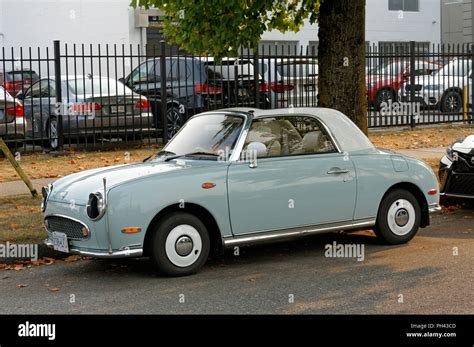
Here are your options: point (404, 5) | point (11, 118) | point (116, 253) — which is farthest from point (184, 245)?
point (404, 5)

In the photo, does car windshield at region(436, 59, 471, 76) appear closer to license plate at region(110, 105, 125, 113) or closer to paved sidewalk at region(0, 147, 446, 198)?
paved sidewalk at region(0, 147, 446, 198)

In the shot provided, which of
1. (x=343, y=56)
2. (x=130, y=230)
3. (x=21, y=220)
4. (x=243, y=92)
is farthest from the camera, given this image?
(x=243, y=92)

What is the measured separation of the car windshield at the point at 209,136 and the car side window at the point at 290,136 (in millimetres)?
175

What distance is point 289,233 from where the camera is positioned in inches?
322

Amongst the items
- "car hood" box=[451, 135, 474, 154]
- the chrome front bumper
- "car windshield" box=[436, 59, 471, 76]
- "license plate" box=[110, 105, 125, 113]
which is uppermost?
"car windshield" box=[436, 59, 471, 76]

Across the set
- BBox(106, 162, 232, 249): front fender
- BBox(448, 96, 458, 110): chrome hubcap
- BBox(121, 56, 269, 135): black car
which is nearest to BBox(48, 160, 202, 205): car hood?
BBox(106, 162, 232, 249): front fender

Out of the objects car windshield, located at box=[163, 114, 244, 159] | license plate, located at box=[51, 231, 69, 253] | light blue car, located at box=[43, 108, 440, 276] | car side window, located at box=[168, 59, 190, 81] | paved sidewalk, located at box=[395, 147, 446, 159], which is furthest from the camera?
car side window, located at box=[168, 59, 190, 81]

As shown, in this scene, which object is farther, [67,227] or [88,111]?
[88,111]

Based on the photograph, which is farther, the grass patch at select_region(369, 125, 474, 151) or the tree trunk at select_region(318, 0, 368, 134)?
the grass patch at select_region(369, 125, 474, 151)

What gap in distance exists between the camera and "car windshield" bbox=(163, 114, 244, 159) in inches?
326

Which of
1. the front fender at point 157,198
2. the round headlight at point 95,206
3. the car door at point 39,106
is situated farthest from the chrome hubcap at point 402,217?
the car door at point 39,106

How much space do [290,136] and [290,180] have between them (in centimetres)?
58

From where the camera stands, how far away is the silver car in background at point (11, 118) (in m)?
16.1

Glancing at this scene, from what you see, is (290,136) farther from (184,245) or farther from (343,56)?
(343,56)
